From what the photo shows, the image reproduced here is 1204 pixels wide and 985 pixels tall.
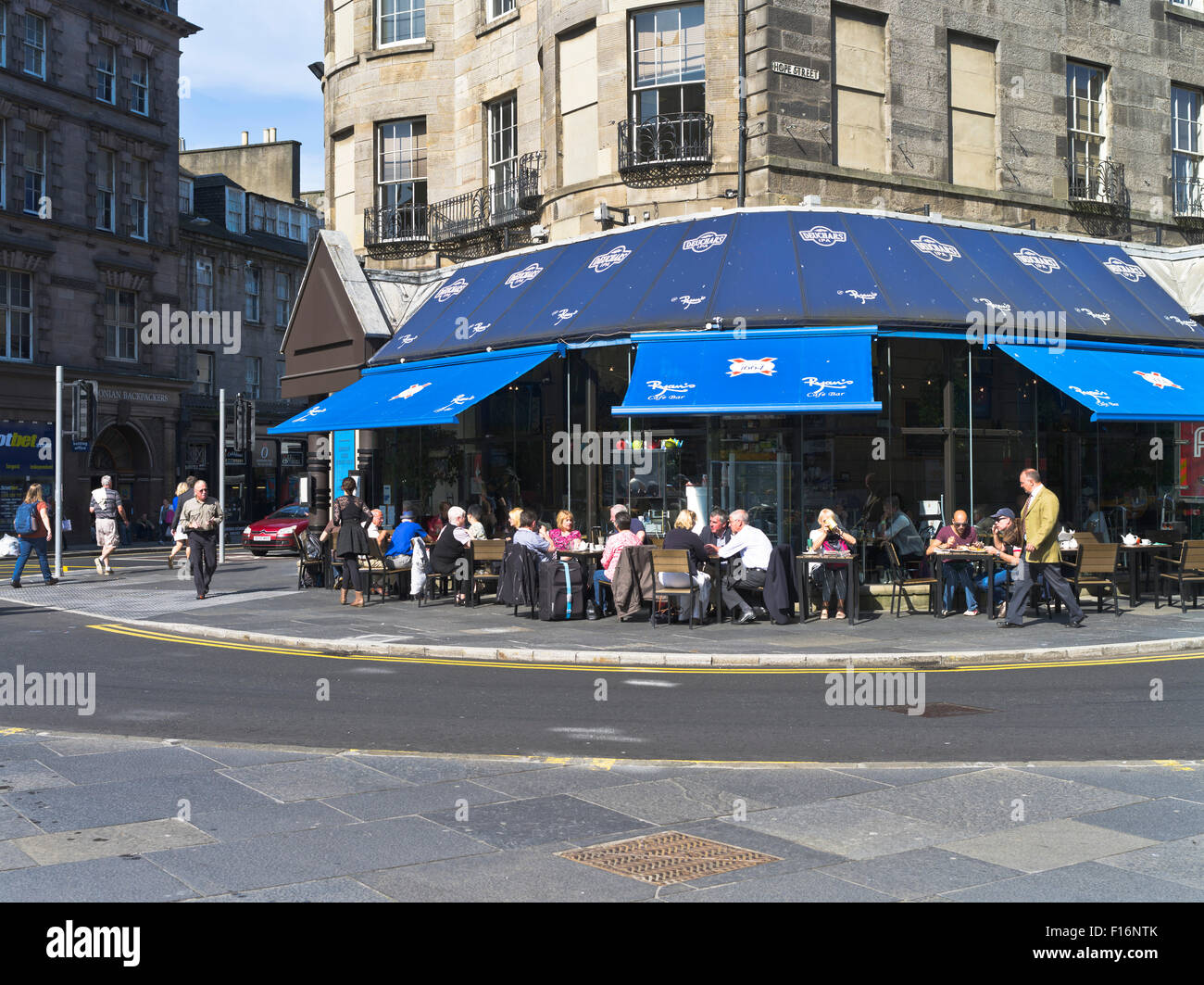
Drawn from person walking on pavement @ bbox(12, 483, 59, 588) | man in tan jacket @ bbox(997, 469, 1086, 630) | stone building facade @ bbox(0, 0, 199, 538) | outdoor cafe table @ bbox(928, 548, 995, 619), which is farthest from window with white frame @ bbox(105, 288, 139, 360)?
man in tan jacket @ bbox(997, 469, 1086, 630)

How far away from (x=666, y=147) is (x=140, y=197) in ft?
100

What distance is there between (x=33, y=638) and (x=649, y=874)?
1182 centimetres

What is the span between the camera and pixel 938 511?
1791 cm

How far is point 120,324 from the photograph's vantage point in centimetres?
4325

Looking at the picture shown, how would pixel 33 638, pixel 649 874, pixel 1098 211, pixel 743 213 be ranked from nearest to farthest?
pixel 649 874 → pixel 33 638 → pixel 743 213 → pixel 1098 211

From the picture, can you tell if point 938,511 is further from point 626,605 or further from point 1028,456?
point 626,605

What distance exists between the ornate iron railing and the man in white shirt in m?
6.98

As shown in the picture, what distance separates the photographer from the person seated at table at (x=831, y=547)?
636 inches

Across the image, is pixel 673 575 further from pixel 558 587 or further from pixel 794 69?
pixel 794 69

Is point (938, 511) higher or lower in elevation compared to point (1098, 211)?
lower

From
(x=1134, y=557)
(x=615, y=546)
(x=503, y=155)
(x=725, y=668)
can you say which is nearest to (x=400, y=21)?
(x=503, y=155)

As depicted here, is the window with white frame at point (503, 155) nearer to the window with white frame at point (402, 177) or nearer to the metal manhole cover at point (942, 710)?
the window with white frame at point (402, 177)

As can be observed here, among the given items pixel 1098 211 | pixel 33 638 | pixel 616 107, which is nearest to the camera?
pixel 33 638
